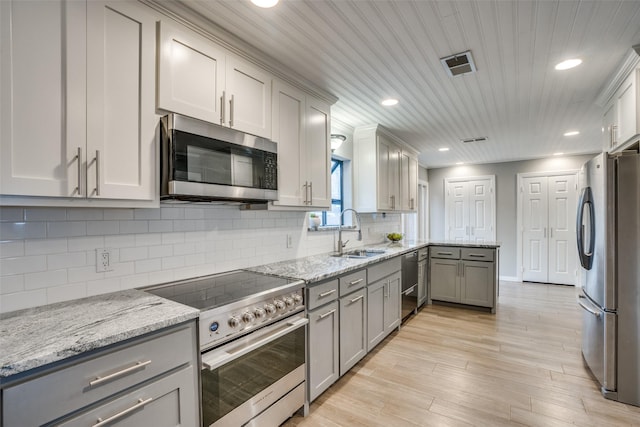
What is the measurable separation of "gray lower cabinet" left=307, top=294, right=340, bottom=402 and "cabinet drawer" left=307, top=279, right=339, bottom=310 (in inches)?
0.8

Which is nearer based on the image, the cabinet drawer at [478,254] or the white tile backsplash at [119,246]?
the white tile backsplash at [119,246]

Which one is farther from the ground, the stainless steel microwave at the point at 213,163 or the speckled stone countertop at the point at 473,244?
the stainless steel microwave at the point at 213,163

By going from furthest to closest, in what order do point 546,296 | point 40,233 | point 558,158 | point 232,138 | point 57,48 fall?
point 558,158 → point 546,296 → point 232,138 → point 40,233 → point 57,48

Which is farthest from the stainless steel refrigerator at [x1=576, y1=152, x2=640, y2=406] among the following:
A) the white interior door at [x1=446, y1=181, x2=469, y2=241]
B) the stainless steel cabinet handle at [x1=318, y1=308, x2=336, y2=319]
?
the white interior door at [x1=446, y1=181, x2=469, y2=241]

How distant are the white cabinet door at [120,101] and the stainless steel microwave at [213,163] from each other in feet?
0.33

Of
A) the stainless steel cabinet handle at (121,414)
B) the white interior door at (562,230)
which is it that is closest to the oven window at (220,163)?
the stainless steel cabinet handle at (121,414)

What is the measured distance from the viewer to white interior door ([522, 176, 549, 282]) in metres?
6.14

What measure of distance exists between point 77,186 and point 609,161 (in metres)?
3.28

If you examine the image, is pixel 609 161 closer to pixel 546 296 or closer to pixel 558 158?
pixel 546 296

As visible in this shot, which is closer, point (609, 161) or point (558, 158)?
point (609, 161)

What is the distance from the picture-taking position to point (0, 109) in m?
1.11

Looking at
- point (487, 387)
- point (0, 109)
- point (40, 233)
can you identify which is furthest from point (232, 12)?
point (487, 387)

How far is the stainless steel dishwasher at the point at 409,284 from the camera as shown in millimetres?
3742

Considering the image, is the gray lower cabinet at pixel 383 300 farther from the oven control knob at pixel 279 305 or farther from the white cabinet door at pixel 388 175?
the oven control knob at pixel 279 305
